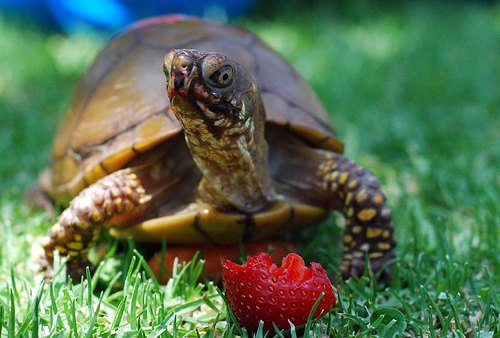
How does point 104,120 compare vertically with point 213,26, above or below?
below

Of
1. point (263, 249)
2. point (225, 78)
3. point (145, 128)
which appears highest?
point (225, 78)

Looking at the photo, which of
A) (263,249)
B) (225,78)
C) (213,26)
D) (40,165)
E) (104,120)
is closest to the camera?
(225,78)

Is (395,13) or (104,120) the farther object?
(395,13)

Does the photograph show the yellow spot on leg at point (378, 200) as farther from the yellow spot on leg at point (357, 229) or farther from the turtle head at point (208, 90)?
the turtle head at point (208, 90)

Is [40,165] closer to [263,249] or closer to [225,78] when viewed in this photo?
[263,249]

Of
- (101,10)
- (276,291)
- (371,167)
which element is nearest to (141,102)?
(276,291)

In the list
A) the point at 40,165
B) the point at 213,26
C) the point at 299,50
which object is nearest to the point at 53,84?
the point at 40,165

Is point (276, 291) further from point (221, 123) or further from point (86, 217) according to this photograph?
point (86, 217)
